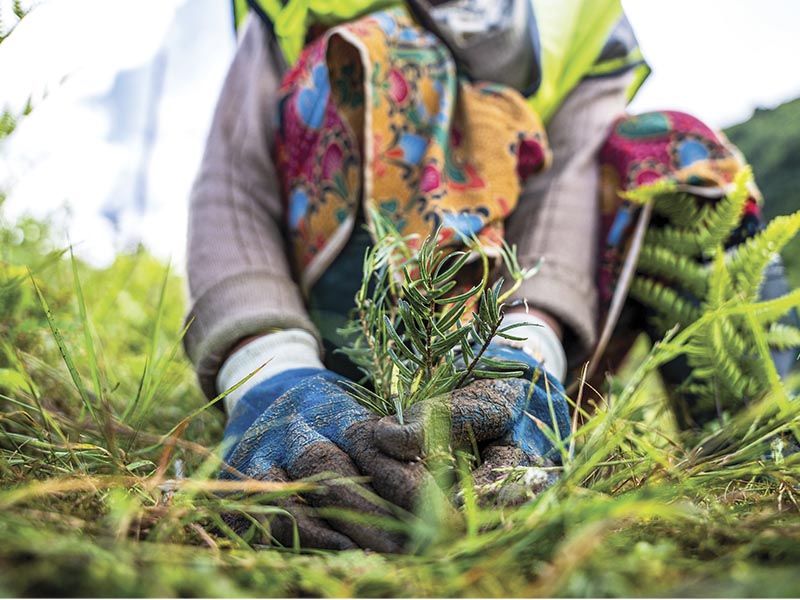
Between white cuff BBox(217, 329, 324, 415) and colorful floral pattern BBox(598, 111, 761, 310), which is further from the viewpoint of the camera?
colorful floral pattern BBox(598, 111, 761, 310)

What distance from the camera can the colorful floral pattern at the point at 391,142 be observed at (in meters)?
1.04

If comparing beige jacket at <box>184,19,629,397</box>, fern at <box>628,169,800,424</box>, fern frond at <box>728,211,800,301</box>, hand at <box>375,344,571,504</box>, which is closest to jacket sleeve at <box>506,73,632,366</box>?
beige jacket at <box>184,19,629,397</box>

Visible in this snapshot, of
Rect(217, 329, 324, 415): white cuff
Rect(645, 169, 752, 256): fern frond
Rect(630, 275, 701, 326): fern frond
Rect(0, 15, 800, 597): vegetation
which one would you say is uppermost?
→ Rect(0, 15, 800, 597): vegetation

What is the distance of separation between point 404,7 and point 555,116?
0.37 m

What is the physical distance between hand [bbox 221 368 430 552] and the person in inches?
4.5

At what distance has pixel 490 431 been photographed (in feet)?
1.94

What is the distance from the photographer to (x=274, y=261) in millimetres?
1116

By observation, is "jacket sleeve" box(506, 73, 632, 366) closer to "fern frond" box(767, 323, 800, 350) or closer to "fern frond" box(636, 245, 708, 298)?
"fern frond" box(636, 245, 708, 298)

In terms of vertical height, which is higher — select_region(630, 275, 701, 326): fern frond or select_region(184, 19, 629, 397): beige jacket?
select_region(184, 19, 629, 397): beige jacket

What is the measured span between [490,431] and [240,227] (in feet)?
2.25

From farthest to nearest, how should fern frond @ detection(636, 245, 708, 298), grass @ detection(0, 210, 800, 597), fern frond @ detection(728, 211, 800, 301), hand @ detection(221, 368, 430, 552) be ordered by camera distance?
fern frond @ detection(636, 245, 708, 298) < fern frond @ detection(728, 211, 800, 301) < hand @ detection(221, 368, 430, 552) < grass @ detection(0, 210, 800, 597)

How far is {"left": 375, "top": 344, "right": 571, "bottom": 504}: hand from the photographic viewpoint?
51 centimetres

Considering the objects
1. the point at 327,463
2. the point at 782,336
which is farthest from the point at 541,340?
the point at 327,463

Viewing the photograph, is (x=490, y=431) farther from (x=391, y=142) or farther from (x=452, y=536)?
(x=391, y=142)
